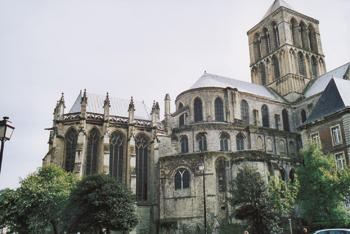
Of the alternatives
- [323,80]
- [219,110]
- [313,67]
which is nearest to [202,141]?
[219,110]

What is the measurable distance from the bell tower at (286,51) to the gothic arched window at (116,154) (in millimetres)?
26981

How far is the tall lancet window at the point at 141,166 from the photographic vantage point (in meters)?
36.4

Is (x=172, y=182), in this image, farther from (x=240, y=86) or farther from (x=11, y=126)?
(x=11, y=126)

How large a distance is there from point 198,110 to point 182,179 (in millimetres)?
10437

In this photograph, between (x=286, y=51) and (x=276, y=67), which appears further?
(x=276, y=67)

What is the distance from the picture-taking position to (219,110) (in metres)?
40.7

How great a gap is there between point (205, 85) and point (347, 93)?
1629 centimetres

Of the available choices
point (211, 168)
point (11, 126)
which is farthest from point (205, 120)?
point (11, 126)

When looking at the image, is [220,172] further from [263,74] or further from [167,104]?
[263,74]

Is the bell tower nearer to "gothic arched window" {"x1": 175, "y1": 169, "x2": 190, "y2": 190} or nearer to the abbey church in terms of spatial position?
the abbey church

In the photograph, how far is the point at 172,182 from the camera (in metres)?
33.7

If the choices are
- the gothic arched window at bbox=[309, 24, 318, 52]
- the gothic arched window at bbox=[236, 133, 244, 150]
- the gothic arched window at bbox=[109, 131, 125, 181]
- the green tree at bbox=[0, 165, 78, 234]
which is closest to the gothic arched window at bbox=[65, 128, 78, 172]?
the gothic arched window at bbox=[109, 131, 125, 181]

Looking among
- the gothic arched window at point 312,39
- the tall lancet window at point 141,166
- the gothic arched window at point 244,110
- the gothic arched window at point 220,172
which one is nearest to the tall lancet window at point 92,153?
the tall lancet window at point 141,166

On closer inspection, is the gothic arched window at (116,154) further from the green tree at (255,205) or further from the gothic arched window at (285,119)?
the gothic arched window at (285,119)
